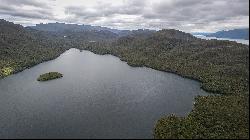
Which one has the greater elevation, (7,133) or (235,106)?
(235,106)

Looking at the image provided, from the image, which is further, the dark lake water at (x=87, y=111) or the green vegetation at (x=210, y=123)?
the dark lake water at (x=87, y=111)

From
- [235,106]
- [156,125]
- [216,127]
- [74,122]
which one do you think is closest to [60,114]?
[74,122]

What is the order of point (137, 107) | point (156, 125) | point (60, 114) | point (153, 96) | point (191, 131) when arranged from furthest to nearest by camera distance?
point (153, 96) < point (137, 107) < point (60, 114) < point (156, 125) < point (191, 131)

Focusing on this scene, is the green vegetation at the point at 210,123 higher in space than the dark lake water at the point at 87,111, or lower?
higher

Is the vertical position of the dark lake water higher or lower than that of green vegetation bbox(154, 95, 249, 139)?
lower

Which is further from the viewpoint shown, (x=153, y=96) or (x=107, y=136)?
(x=153, y=96)

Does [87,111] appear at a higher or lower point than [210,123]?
lower

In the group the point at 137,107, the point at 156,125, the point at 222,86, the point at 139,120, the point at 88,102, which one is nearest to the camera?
the point at 156,125

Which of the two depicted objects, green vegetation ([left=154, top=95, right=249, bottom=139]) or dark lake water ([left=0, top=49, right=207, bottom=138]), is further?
dark lake water ([left=0, top=49, right=207, bottom=138])

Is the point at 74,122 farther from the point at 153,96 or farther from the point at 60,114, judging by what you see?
the point at 153,96

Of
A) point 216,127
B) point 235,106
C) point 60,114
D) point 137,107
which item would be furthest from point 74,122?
point 235,106

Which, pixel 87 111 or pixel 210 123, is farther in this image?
pixel 87 111
